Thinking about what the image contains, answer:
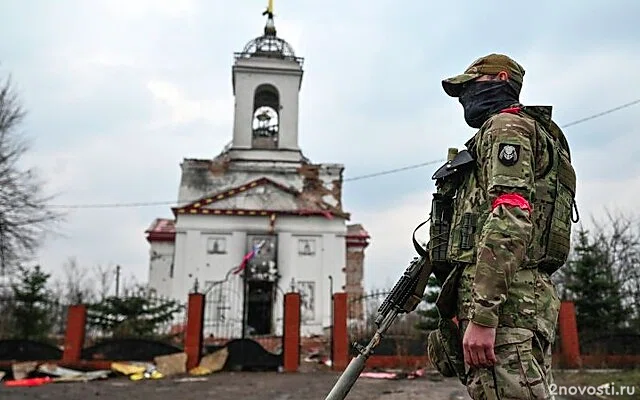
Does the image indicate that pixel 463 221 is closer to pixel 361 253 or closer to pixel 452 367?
pixel 452 367

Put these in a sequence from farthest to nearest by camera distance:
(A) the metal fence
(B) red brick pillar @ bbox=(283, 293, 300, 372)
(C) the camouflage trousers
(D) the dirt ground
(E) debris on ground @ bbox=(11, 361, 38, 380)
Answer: (A) the metal fence, (B) red brick pillar @ bbox=(283, 293, 300, 372), (E) debris on ground @ bbox=(11, 361, 38, 380), (D) the dirt ground, (C) the camouflage trousers

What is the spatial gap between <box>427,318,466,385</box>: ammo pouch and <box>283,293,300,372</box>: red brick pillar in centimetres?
1064

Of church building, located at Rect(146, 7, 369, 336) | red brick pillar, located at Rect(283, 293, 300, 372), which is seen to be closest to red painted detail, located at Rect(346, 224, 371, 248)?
church building, located at Rect(146, 7, 369, 336)

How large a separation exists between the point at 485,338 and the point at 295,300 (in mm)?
11370

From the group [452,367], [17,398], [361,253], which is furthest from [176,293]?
[452,367]

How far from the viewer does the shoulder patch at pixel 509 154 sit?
225cm

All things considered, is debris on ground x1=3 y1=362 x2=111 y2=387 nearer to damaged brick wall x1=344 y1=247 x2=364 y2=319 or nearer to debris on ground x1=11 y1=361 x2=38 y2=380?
debris on ground x1=11 y1=361 x2=38 y2=380

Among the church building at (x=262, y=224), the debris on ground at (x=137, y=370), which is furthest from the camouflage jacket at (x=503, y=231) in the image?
the church building at (x=262, y=224)

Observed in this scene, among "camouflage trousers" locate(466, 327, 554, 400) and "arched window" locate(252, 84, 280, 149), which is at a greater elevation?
"arched window" locate(252, 84, 280, 149)

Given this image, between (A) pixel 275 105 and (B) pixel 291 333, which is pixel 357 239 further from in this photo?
(B) pixel 291 333

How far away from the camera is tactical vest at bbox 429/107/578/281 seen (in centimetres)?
236

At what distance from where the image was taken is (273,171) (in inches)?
1084

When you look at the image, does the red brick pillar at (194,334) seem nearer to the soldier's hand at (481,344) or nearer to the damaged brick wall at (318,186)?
the soldier's hand at (481,344)

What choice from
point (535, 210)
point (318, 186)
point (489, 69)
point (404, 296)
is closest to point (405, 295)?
point (404, 296)
